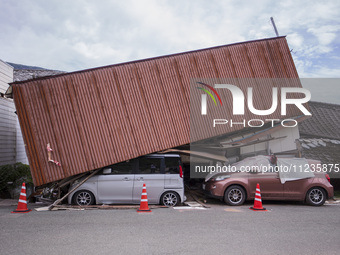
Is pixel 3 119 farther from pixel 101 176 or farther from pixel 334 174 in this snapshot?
pixel 334 174

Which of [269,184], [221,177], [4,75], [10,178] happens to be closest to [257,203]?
[269,184]

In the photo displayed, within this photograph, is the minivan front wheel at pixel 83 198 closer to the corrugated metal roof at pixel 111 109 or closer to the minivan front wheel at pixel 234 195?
the corrugated metal roof at pixel 111 109

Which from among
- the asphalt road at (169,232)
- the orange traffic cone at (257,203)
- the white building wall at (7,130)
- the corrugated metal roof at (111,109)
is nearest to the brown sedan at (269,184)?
the orange traffic cone at (257,203)

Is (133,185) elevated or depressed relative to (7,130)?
depressed

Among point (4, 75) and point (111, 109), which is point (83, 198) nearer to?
point (111, 109)

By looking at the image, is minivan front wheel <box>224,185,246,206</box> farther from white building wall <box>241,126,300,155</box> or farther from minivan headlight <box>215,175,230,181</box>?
white building wall <box>241,126,300,155</box>

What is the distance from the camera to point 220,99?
530 inches

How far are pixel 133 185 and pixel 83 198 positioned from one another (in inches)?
67.3

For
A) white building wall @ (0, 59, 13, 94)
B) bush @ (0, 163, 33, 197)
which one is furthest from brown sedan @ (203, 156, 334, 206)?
white building wall @ (0, 59, 13, 94)

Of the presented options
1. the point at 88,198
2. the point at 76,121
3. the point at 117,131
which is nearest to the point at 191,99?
the point at 117,131

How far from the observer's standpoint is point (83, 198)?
1012 cm

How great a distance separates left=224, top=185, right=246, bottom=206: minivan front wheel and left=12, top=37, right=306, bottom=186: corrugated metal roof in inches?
109

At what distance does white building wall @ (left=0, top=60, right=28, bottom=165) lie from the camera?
14.5 metres

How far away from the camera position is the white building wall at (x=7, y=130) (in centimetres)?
1449
